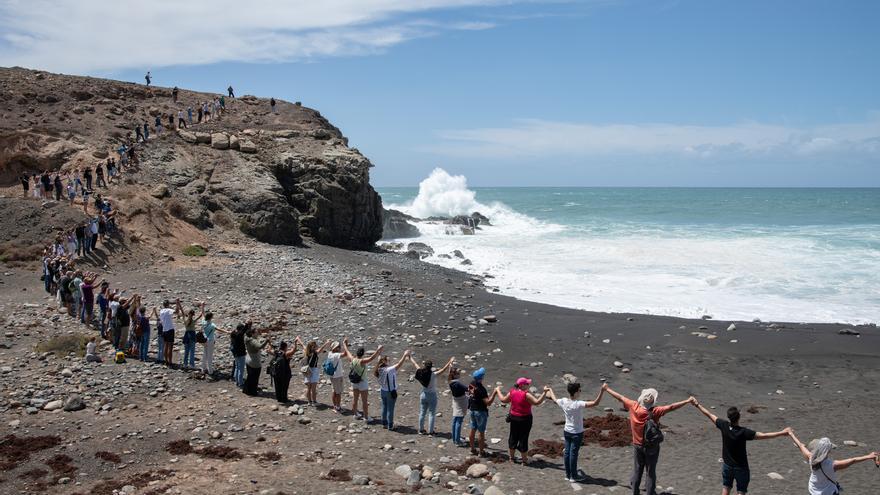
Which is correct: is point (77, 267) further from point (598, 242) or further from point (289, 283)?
point (598, 242)

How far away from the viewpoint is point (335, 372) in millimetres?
12852

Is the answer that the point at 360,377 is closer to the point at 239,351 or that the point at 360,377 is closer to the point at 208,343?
the point at 239,351

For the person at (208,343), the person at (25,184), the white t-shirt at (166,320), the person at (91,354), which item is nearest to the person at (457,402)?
the person at (208,343)

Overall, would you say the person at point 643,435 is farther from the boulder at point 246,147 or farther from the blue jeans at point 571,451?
the boulder at point 246,147

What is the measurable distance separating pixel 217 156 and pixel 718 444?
1191 inches

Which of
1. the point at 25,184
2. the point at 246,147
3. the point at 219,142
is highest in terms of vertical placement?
the point at 219,142

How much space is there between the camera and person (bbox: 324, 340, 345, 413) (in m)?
12.8

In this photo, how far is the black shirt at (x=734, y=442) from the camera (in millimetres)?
8461

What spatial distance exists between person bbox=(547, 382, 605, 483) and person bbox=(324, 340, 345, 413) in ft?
15.6

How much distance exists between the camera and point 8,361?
14570 millimetres

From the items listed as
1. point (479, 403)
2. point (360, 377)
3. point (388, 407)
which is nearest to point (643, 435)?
point (479, 403)

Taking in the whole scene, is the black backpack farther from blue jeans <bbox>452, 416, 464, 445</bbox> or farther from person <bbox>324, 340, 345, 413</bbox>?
person <bbox>324, 340, 345, 413</bbox>

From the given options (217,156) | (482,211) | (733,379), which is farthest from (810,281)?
(482,211)

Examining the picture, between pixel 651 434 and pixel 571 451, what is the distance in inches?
63.6
